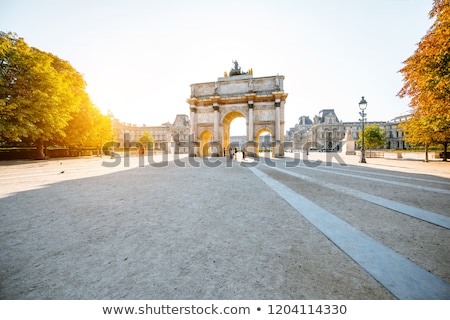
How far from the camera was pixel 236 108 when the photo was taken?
28219 millimetres

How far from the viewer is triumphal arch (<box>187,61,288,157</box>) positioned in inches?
1057

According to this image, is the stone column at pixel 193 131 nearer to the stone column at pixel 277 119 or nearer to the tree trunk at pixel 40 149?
the stone column at pixel 277 119

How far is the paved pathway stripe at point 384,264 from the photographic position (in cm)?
178

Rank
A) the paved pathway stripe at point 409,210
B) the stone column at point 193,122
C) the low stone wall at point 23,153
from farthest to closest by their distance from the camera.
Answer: the stone column at point 193,122 → the low stone wall at point 23,153 → the paved pathway stripe at point 409,210

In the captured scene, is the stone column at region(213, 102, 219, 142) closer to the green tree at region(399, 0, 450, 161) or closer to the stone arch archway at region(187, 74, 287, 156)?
the stone arch archway at region(187, 74, 287, 156)

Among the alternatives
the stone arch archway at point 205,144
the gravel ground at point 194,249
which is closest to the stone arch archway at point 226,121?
the stone arch archway at point 205,144

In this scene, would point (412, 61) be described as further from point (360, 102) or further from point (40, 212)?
point (40, 212)

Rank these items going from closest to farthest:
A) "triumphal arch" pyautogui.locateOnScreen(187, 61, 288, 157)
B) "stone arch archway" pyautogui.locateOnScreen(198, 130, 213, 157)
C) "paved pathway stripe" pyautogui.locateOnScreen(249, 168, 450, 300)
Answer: "paved pathway stripe" pyautogui.locateOnScreen(249, 168, 450, 300) < "triumphal arch" pyautogui.locateOnScreen(187, 61, 288, 157) < "stone arch archway" pyautogui.locateOnScreen(198, 130, 213, 157)

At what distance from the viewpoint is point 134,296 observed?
173 centimetres

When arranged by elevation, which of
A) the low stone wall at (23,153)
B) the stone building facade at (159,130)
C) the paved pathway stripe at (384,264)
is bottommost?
the paved pathway stripe at (384,264)

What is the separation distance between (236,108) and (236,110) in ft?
1.07

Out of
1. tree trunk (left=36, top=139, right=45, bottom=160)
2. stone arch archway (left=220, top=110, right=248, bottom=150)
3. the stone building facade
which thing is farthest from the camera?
the stone building facade

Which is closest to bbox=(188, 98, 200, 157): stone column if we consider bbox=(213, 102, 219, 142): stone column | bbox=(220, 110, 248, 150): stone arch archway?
bbox=(213, 102, 219, 142): stone column

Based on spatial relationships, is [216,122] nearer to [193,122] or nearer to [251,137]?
[193,122]
